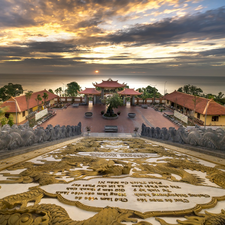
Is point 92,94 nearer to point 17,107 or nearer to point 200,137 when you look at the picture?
point 17,107

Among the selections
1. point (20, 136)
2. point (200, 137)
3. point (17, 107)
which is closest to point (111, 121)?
point (17, 107)

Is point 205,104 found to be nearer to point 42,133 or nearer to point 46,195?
point 42,133

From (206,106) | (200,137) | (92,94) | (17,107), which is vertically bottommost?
(200,137)

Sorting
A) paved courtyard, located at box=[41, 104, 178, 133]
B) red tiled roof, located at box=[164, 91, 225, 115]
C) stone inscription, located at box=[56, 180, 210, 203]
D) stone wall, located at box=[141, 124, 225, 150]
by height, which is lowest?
paved courtyard, located at box=[41, 104, 178, 133]

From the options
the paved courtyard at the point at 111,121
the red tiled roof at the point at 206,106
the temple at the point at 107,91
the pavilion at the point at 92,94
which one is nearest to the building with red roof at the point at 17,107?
the paved courtyard at the point at 111,121

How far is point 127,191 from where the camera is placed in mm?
4801

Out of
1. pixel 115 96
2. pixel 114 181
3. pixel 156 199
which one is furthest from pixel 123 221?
pixel 115 96

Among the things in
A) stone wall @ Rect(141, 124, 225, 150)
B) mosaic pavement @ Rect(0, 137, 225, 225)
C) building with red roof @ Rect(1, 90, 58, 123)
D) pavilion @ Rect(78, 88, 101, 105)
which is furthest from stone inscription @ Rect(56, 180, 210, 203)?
pavilion @ Rect(78, 88, 101, 105)

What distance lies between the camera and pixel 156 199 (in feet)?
14.6

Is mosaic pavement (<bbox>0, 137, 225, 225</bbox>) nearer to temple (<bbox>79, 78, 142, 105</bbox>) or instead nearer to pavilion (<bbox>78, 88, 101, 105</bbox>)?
temple (<bbox>79, 78, 142, 105</bbox>)

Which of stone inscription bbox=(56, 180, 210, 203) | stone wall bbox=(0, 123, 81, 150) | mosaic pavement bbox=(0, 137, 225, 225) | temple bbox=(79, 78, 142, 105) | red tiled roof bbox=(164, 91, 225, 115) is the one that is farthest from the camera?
temple bbox=(79, 78, 142, 105)

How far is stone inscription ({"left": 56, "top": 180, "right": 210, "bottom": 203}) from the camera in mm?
4430

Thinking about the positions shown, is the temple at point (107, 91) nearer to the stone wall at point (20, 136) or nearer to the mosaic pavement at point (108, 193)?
the stone wall at point (20, 136)

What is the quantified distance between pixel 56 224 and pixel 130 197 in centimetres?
191
